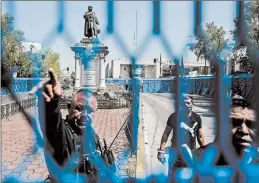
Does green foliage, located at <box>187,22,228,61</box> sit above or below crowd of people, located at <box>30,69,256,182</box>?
above

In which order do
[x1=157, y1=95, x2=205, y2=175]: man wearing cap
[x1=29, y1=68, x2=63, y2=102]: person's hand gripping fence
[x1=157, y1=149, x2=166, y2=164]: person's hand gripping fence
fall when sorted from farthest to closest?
[x1=157, y1=149, x2=166, y2=164]: person's hand gripping fence → [x1=157, y1=95, x2=205, y2=175]: man wearing cap → [x1=29, y1=68, x2=63, y2=102]: person's hand gripping fence

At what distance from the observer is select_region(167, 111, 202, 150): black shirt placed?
2.91 ft

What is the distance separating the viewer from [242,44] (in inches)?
31.4

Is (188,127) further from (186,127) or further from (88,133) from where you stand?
(88,133)

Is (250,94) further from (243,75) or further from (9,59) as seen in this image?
(9,59)

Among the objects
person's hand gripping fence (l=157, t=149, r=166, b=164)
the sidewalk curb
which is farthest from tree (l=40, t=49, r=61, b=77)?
person's hand gripping fence (l=157, t=149, r=166, b=164)

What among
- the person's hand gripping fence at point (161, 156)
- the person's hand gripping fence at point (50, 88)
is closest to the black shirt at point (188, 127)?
the person's hand gripping fence at point (161, 156)

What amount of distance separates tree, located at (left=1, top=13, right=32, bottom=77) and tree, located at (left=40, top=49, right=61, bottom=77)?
50 mm

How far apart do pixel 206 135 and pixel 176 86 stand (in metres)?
0.27

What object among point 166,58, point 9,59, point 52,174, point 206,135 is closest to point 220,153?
point 206,135

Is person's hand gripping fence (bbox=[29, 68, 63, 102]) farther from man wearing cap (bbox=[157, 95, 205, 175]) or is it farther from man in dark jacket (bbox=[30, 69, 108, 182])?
man wearing cap (bbox=[157, 95, 205, 175])

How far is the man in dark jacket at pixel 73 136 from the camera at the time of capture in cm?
80

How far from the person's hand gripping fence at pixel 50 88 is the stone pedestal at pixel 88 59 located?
0.13m

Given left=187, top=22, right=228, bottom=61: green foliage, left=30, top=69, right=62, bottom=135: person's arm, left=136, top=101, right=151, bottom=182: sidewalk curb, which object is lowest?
left=136, top=101, right=151, bottom=182: sidewalk curb
